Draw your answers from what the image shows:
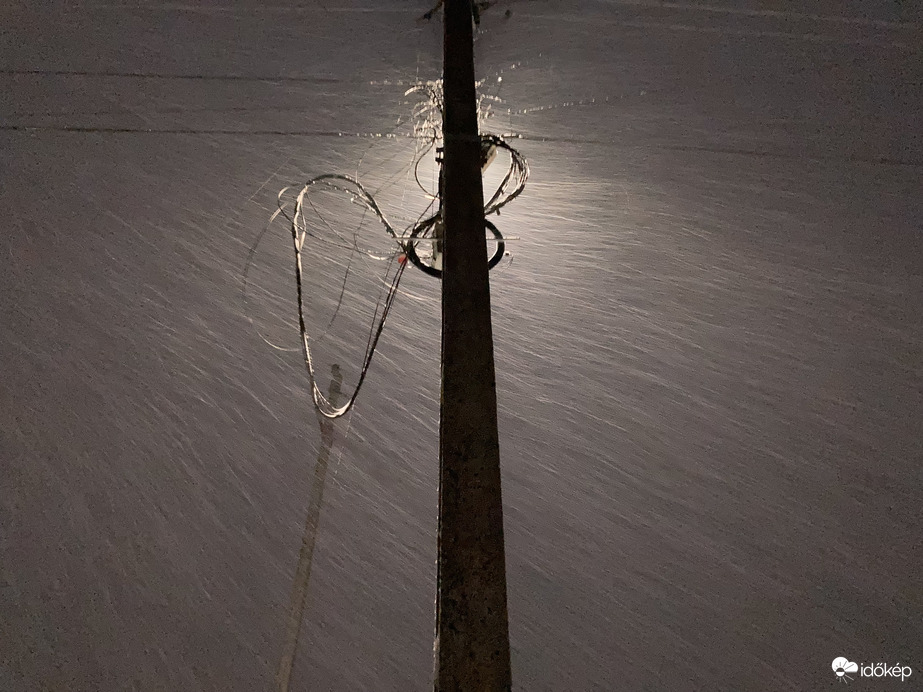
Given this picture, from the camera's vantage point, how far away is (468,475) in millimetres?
749

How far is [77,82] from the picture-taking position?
1.95m

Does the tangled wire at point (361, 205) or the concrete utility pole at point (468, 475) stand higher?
the tangled wire at point (361, 205)

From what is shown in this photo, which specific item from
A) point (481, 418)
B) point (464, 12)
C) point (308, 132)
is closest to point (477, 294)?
point (481, 418)

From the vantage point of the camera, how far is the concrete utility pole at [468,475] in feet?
2.20

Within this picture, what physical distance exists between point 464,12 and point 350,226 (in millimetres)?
673

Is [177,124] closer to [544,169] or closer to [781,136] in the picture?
[544,169]

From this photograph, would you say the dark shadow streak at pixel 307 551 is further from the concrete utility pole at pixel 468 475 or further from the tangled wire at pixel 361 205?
the concrete utility pole at pixel 468 475

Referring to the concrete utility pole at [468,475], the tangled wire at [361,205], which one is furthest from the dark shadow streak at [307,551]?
the concrete utility pole at [468,475]

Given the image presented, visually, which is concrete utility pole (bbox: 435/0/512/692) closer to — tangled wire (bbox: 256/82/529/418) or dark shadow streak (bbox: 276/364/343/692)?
tangled wire (bbox: 256/82/529/418)

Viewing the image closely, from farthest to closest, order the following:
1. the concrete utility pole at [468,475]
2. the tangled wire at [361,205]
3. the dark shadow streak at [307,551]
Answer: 1. the tangled wire at [361,205]
2. the dark shadow streak at [307,551]
3. the concrete utility pole at [468,475]

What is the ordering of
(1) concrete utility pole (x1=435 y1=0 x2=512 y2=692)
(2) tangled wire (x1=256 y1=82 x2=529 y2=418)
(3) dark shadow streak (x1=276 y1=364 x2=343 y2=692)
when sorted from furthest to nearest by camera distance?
(2) tangled wire (x1=256 y1=82 x2=529 y2=418) → (3) dark shadow streak (x1=276 y1=364 x2=343 y2=692) → (1) concrete utility pole (x1=435 y1=0 x2=512 y2=692)

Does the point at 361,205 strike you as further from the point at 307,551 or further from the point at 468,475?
the point at 468,475

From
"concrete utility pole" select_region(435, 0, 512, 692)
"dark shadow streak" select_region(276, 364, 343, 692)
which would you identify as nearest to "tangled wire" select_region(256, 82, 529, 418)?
"dark shadow streak" select_region(276, 364, 343, 692)

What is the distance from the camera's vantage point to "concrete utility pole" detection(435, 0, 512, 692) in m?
0.67
